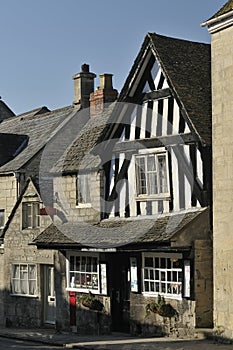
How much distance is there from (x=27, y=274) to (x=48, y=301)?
1.39 meters

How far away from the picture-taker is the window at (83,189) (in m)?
25.4

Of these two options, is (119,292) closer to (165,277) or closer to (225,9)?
(165,277)

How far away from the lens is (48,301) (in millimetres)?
27172

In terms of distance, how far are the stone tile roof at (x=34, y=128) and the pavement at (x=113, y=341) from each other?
23.9ft

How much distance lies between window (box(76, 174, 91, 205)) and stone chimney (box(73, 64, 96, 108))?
7.72 m

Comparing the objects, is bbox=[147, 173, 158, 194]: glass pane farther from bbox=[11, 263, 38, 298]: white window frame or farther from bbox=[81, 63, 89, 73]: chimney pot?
bbox=[81, 63, 89, 73]: chimney pot

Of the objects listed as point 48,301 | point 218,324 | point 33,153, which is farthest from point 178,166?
point 33,153

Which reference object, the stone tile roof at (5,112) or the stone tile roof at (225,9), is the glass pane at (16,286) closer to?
the stone tile roof at (225,9)

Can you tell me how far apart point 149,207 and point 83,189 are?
3.74 metres

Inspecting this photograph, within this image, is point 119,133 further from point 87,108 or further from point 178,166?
point 87,108

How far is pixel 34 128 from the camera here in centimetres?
3403

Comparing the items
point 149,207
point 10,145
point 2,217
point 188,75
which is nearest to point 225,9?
point 188,75

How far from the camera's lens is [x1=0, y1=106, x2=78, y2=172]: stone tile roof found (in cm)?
3073

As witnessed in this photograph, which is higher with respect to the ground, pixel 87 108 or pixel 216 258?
pixel 87 108
